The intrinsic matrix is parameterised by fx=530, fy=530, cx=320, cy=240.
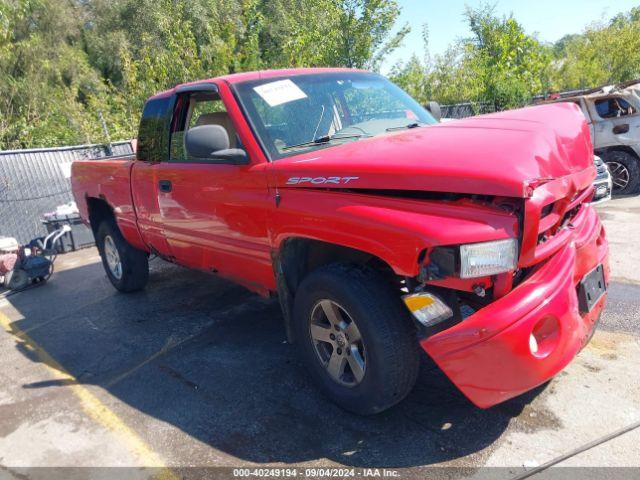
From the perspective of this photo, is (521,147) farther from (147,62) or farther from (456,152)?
(147,62)

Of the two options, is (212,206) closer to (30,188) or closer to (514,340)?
(514,340)

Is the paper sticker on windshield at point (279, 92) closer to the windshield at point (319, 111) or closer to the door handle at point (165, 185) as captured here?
the windshield at point (319, 111)

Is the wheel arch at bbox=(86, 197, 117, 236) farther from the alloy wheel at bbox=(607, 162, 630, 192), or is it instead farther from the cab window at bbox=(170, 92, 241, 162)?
the alloy wheel at bbox=(607, 162, 630, 192)

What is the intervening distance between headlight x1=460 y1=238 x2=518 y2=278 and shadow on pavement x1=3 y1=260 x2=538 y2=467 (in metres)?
1.00

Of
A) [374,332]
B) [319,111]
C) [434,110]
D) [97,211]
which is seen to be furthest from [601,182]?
[97,211]

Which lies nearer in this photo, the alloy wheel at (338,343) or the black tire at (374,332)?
the black tire at (374,332)

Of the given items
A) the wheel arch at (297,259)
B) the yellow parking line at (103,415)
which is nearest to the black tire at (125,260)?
the yellow parking line at (103,415)

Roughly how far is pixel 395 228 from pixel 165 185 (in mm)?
2522

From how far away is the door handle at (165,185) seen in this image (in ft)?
14.4

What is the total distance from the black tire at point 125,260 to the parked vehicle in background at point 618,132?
7.95 m

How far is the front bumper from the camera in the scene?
7.98ft

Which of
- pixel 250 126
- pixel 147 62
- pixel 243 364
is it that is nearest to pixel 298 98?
pixel 250 126

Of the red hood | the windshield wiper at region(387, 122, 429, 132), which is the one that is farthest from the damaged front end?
the windshield wiper at region(387, 122, 429, 132)

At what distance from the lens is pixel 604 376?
130 inches
